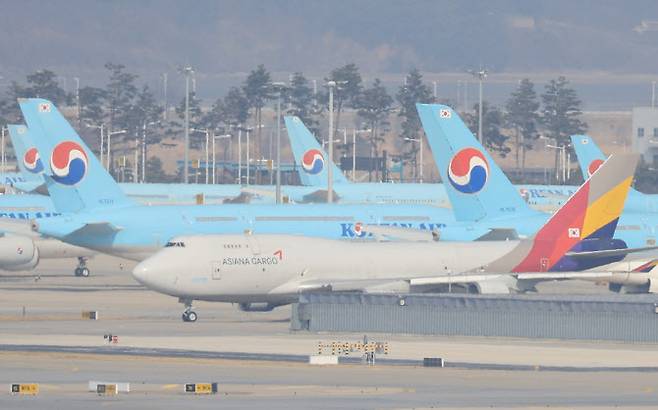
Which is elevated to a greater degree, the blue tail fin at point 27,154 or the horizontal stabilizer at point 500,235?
the blue tail fin at point 27,154

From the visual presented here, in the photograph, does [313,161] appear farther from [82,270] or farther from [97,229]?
[97,229]

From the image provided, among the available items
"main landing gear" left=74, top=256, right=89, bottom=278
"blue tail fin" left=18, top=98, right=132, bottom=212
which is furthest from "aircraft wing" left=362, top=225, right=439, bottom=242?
"main landing gear" left=74, top=256, right=89, bottom=278

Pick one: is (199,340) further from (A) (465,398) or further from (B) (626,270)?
(B) (626,270)

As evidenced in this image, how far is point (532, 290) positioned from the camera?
199ft

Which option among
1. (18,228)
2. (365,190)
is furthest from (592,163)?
(18,228)

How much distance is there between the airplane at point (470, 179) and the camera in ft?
241

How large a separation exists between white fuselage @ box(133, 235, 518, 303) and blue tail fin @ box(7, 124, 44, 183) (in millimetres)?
88632

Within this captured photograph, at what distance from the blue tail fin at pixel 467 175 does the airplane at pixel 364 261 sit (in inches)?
356

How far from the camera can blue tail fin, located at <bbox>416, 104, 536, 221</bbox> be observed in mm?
73562

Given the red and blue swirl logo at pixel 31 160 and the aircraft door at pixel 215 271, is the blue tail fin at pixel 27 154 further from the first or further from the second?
the aircraft door at pixel 215 271

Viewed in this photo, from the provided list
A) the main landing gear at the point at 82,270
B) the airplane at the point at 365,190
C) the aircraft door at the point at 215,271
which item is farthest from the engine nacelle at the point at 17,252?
the airplane at the point at 365,190

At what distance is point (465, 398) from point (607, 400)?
9.03 feet

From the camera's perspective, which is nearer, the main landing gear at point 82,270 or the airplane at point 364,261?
the airplane at point 364,261

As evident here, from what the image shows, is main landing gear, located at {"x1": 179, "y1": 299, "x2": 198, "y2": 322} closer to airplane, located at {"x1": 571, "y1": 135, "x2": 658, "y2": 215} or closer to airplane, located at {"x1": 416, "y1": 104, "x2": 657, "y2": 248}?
airplane, located at {"x1": 416, "y1": 104, "x2": 657, "y2": 248}
